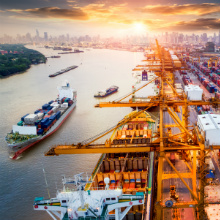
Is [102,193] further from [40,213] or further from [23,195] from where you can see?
[23,195]

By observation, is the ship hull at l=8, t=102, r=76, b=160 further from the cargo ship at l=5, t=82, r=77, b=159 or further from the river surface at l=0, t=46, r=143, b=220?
the river surface at l=0, t=46, r=143, b=220

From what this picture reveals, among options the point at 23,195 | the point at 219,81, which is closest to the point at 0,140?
the point at 23,195

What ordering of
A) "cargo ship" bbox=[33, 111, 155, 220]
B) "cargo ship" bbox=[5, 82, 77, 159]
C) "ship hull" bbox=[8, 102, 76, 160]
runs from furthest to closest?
1. "cargo ship" bbox=[5, 82, 77, 159]
2. "ship hull" bbox=[8, 102, 76, 160]
3. "cargo ship" bbox=[33, 111, 155, 220]

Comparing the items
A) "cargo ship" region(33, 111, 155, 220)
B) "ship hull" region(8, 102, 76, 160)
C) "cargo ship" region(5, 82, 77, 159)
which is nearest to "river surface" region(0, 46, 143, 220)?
"ship hull" region(8, 102, 76, 160)

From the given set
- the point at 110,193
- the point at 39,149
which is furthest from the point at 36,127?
the point at 110,193

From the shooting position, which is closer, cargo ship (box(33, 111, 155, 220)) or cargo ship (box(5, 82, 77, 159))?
cargo ship (box(33, 111, 155, 220))

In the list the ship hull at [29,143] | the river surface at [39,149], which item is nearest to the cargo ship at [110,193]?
the river surface at [39,149]
